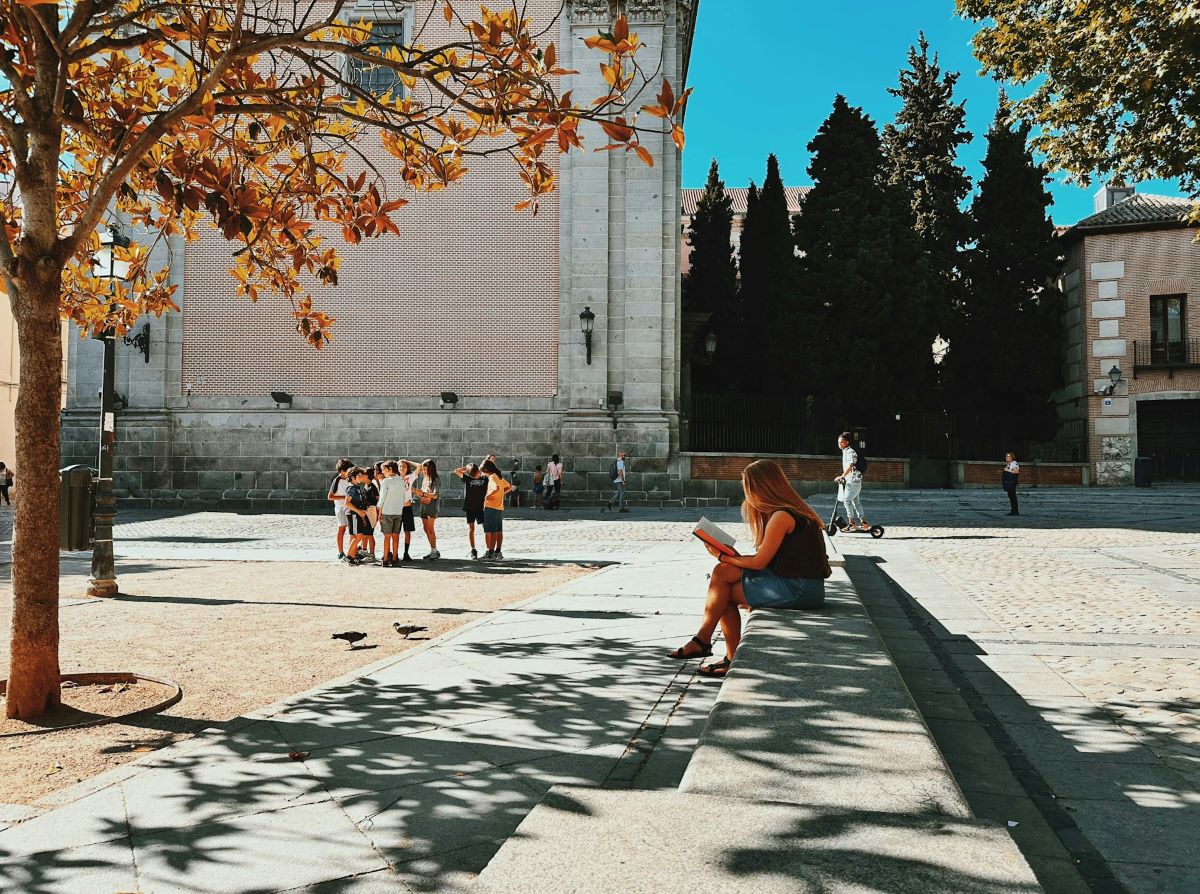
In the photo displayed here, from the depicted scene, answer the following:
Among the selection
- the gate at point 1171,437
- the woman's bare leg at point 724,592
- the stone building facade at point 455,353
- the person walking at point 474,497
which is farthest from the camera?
the gate at point 1171,437

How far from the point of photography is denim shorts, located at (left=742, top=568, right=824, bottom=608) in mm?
5773

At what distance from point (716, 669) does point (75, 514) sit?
576 cm

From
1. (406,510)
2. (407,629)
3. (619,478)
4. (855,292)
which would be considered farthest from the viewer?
(855,292)

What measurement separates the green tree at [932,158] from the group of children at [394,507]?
81.7 ft

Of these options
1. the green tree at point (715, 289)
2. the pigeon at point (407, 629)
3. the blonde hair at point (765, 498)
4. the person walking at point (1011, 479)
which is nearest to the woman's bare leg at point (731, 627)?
the blonde hair at point (765, 498)

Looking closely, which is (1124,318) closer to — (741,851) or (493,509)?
(493,509)

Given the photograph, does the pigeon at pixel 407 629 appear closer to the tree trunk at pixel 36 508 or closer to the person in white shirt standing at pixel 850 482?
the tree trunk at pixel 36 508

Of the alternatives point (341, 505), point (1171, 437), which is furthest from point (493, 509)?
point (1171, 437)

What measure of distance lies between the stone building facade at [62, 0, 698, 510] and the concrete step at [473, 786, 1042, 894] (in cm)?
2142

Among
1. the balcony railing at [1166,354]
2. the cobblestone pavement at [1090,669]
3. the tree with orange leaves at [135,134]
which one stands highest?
the balcony railing at [1166,354]

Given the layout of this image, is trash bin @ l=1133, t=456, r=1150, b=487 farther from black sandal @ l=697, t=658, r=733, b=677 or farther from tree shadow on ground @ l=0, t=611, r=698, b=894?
tree shadow on ground @ l=0, t=611, r=698, b=894

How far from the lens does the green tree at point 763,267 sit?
31.7 m

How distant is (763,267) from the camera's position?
3281 centimetres

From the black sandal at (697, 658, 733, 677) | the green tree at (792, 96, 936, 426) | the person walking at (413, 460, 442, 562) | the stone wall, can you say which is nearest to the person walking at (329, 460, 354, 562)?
the person walking at (413, 460, 442, 562)
